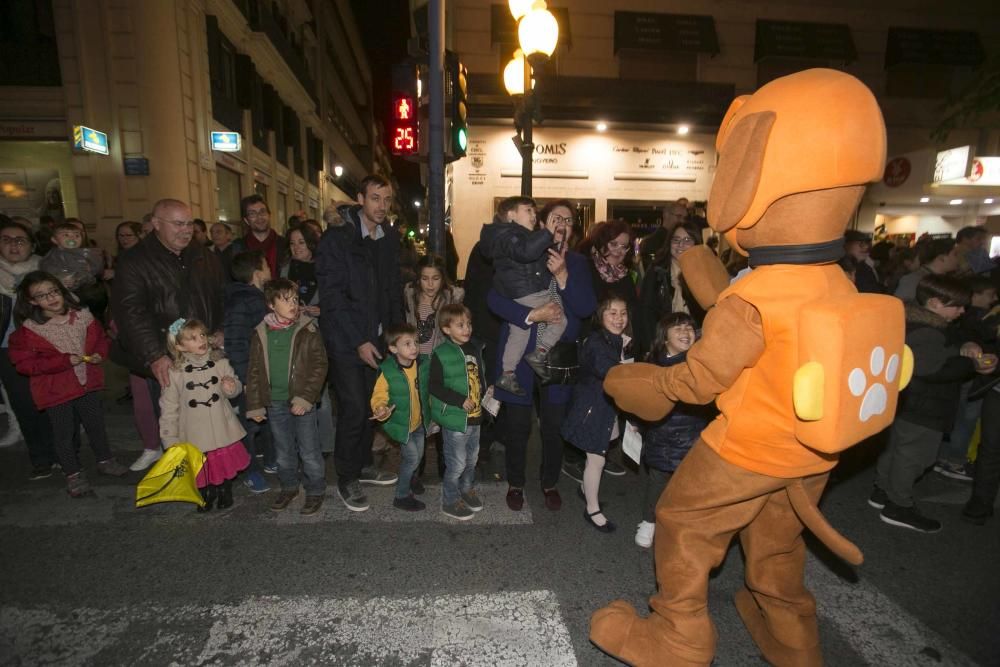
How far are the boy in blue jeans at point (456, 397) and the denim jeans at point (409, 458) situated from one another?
19 centimetres

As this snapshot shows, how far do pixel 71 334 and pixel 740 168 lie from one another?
4.64 metres

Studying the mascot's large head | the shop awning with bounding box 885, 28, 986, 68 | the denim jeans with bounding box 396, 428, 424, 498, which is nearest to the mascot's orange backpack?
the mascot's large head

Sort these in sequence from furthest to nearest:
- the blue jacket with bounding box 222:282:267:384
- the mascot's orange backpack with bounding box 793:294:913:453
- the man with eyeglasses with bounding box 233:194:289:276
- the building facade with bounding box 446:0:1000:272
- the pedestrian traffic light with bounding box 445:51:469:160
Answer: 1. the building facade with bounding box 446:0:1000:272
2. the man with eyeglasses with bounding box 233:194:289:276
3. the pedestrian traffic light with bounding box 445:51:469:160
4. the blue jacket with bounding box 222:282:267:384
5. the mascot's orange backpack with bounding box 793:294:913:453

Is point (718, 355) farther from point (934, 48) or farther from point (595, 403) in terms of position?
point (934, 48)

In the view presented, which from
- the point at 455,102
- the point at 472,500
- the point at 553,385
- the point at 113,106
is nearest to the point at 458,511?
the point at 472,500

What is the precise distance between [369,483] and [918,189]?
1526 cm

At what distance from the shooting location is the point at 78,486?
153 inches

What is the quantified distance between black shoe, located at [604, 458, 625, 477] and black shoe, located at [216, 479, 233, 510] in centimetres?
295

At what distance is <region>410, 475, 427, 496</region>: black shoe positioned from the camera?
13.1ft

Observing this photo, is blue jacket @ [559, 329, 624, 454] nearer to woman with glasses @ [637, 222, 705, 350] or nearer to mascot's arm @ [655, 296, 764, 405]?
woman with glasses @ [637, 222, 705, 350]

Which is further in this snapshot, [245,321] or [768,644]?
[245,321]

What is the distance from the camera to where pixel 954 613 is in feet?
9.01

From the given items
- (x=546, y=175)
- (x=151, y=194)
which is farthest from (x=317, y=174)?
(x=546, y=175)

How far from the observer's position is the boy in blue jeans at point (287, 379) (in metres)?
3.61
